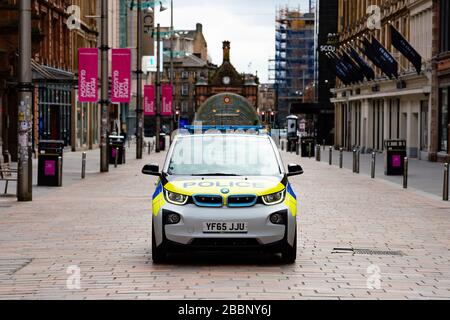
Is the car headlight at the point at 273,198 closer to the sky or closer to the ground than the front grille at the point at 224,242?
closer to the sky

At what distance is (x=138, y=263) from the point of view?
11.6 metres

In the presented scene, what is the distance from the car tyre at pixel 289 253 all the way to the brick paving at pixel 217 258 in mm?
105

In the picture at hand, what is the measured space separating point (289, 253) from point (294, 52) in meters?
136

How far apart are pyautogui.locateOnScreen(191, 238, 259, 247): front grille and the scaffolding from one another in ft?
427

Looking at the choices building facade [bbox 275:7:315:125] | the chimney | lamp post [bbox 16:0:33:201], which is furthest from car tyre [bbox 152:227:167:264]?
the chimney

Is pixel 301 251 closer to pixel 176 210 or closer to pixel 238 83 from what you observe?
pixel 176 210

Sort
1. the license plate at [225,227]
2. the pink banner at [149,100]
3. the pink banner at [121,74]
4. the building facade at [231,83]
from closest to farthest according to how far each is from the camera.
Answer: the license plate at [225,227] → the pink banner at [121,74] → the pink banner at [149,100] → the building facade at [231,83]

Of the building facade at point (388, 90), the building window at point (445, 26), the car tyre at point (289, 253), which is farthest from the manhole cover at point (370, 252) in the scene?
the building facade at point (388, 90)

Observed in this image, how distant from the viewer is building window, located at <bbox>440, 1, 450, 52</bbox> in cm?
4366

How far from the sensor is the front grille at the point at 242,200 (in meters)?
11.3

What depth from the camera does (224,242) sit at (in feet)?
36.7

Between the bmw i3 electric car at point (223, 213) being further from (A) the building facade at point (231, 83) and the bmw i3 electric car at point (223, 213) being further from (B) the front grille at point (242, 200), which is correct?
(A) the building facade at point (231, 83)
